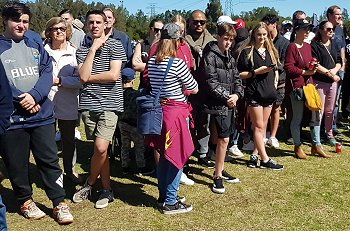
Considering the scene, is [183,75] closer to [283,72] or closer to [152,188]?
[152,188]

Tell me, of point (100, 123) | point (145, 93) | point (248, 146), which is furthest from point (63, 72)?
point (248, 146)

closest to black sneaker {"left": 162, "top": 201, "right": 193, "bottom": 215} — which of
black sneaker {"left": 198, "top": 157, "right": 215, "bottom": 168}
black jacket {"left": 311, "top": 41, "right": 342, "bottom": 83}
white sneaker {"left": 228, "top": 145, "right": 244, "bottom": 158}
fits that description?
black sneaker {"left": 198, "top": 157, "right": 215, "bottom": 168}

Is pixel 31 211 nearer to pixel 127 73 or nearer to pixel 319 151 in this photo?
pixel 127 73

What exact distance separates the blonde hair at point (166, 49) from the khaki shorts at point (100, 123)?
824 millimetres

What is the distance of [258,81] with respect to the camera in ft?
20.3

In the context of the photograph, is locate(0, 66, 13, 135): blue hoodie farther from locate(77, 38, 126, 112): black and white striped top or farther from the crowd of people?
locate(77, 38, 126, 112): black and white striped top

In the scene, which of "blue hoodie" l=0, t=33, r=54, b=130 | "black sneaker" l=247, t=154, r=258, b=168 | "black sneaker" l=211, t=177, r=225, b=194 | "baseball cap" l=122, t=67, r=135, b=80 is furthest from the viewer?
"black sneaker" l=247, t=154, r=258, b=168

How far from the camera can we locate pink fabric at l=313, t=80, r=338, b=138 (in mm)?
7168

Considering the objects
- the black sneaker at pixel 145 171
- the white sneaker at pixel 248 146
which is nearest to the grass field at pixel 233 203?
the black sneaker at pixel 145 171

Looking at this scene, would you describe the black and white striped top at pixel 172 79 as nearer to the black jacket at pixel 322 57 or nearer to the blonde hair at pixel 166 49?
the blonde hair at pixel 166 49

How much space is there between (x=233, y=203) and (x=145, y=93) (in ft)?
5.18

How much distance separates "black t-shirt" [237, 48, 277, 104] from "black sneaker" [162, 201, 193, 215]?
6.54 feet

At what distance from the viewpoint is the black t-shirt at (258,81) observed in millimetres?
6133

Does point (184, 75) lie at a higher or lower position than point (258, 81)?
higher
